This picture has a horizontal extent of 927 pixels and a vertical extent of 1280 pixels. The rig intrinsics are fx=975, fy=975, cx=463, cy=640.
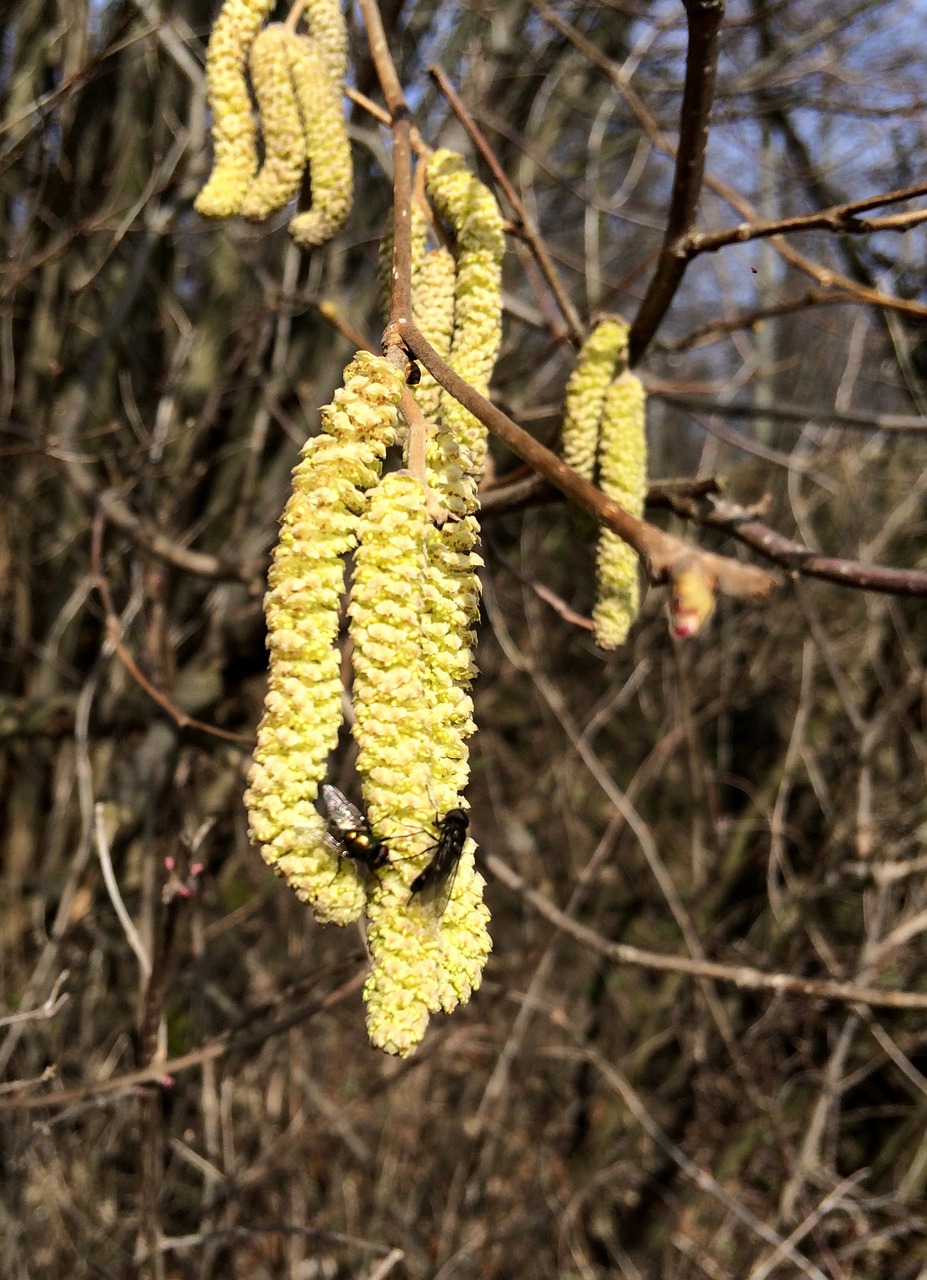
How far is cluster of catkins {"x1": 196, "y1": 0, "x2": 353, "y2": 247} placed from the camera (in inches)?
54.8

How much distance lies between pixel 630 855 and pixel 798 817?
3.05 ft

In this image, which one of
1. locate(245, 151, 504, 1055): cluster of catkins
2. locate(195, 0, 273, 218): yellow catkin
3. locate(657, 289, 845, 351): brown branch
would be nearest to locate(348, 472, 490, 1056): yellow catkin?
locate(245, 151, 504, 1055): cluster of catkins

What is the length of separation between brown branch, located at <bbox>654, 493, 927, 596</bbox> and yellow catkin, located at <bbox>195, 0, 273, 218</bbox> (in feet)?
2.62

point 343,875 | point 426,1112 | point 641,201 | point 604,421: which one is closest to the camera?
point 343,875

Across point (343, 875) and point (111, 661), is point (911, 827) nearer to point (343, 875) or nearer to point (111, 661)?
point (111, 661)

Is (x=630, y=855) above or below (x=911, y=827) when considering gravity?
below

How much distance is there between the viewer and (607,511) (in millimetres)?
709

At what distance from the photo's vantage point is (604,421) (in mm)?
1376

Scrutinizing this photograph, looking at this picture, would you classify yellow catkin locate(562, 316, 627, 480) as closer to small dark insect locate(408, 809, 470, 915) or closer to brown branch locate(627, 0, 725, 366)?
brown branch locate(627, 0, 725, 366)

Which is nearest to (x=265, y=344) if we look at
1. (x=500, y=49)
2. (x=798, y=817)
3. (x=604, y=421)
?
(x=500, y=49)

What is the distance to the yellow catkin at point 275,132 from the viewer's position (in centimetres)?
139

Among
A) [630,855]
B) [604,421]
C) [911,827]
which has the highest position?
[604,421]

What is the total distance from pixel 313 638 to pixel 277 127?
0.92 m

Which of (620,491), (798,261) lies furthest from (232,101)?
(798,261)
